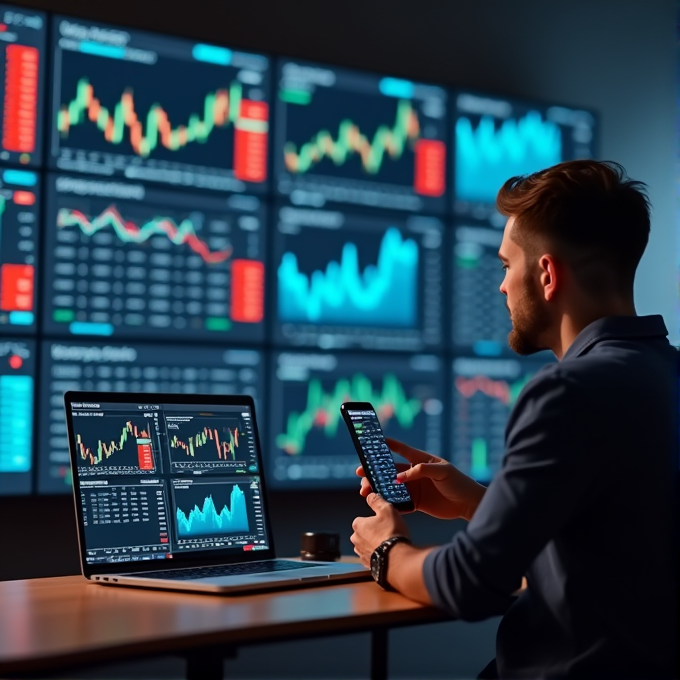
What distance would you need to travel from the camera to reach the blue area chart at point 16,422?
114 inches

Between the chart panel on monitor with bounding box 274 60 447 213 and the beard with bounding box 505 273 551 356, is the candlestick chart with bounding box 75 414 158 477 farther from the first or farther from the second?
the chart panel on monitor with bounding box 274 60 447 213

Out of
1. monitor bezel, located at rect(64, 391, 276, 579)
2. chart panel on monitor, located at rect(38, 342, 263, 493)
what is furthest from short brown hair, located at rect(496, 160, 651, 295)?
chart panel on monitor, located at rect(38, 342, 263, 493)

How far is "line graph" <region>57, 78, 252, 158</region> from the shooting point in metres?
3.07

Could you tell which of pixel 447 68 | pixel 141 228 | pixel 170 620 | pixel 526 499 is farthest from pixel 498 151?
pixel 170 620

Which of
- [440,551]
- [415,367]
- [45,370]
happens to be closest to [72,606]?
[440,551]

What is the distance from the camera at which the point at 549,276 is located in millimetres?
1706

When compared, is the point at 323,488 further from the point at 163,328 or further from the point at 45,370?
the point at 45,370

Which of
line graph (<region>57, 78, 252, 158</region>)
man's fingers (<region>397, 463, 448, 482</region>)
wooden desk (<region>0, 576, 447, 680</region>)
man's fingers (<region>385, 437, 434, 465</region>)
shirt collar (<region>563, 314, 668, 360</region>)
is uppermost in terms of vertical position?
line graph (<region>57, 78, 252, 158</region>)

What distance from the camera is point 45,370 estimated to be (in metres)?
2.97

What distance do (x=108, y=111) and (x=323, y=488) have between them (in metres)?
1.32

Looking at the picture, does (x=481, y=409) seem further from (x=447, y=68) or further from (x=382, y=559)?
(x=382, y=559)

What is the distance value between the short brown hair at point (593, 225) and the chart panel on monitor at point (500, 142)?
198cm

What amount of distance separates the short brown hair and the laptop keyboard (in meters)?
0.74

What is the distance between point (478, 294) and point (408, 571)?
217 centimetres
